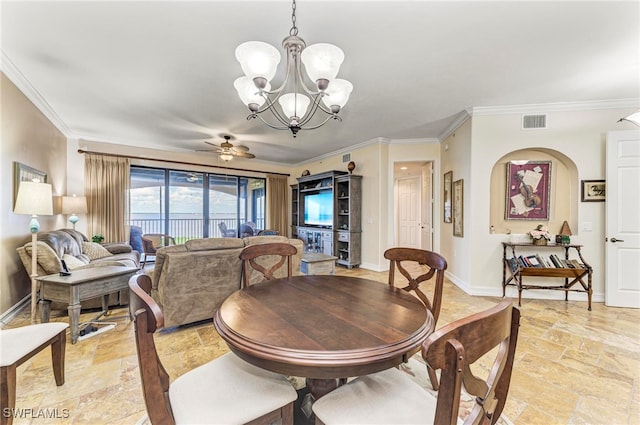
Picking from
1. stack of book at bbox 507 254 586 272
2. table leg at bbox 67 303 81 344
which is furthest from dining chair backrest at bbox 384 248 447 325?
table leg at bbox 67 303 81 344

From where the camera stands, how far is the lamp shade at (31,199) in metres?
2.33

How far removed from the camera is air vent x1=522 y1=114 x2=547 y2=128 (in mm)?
3545

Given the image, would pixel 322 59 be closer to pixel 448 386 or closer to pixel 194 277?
pixel 448 386

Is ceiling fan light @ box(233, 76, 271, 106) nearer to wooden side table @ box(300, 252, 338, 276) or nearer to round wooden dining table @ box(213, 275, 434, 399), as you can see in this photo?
round wooden dining table @ box(213, 275, 434, 399)

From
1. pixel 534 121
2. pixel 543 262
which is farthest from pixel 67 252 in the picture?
pixel 534 121

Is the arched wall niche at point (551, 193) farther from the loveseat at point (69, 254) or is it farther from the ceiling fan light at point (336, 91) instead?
the loveseat at point (69, 254)

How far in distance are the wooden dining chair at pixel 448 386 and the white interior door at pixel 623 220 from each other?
3821 mm

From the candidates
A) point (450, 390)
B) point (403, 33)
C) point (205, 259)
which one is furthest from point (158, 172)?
point (450, 390)

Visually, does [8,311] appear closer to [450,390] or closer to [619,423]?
[450,390]

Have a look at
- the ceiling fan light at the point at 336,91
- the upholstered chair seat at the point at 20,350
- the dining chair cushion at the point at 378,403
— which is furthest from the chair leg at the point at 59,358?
the ceiling fan light at the point at 336,91

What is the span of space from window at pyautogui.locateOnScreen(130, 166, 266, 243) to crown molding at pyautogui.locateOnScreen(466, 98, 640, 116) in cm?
538

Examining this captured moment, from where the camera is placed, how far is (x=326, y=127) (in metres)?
4.50

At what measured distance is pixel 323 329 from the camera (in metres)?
1.07

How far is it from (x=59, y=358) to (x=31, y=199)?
5.08ft
